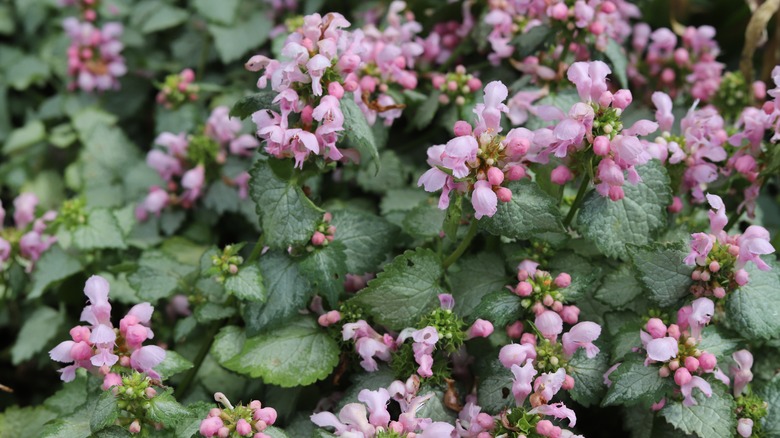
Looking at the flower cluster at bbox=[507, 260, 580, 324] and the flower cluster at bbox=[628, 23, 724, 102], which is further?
the flower cluster at bbox=[628, 23, 724, 102]

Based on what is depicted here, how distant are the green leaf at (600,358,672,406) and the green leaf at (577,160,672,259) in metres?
0.21

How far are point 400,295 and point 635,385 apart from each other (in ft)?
1.39

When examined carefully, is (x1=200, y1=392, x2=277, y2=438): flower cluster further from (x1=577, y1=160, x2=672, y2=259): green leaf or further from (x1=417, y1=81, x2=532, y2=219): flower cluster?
(x1=577, y1=160, x2=672, y2=259): green leaf

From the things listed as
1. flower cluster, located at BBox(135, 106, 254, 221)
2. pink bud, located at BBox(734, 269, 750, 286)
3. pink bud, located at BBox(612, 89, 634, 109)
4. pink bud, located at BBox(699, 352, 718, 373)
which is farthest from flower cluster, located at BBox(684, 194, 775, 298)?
flower cluster, located at BBox(135, 106, 254, 221)

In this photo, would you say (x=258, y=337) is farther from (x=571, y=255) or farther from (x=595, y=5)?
(x=595, y=5)

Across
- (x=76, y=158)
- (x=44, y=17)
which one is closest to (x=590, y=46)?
(x=76, y=158)

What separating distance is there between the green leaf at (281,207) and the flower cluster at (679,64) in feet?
3.63

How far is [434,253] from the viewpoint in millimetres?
1414

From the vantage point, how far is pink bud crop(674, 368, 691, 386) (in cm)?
121

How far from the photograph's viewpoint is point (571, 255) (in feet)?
4.75

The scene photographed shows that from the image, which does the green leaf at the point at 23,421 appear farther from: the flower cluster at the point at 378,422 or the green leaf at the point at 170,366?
the flower cluster at the point at 378,422

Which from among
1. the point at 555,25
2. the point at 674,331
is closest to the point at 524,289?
the point at 674,331

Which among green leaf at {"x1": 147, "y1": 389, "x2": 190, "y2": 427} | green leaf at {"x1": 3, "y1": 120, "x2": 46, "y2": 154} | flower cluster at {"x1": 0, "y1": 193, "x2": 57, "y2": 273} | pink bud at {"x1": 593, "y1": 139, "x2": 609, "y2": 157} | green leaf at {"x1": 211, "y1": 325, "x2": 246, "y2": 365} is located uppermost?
pink bud at {"x1": 593, "y1": 139, "x2": 609, "y2": 157}

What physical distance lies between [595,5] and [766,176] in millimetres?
515
